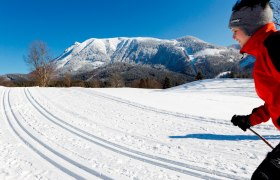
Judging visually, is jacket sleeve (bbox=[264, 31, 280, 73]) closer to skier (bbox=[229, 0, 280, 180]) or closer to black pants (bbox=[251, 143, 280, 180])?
skier (bbox=[229, 0, 280, 180])

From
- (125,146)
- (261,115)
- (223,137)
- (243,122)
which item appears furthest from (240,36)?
(223,137)

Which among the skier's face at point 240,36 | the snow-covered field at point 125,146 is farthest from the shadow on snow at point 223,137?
the skier's face at point 240,36

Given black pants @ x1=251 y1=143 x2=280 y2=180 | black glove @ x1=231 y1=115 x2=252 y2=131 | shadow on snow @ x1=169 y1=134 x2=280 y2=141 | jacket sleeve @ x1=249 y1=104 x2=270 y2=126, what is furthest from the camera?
shadow on snow @ x1=169 y1=134 x2=280 y2=141

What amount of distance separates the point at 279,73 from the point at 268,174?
830mm

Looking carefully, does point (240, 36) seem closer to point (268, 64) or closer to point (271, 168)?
point (268, 64)

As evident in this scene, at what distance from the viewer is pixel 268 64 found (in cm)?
163

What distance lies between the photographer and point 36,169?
4938mm

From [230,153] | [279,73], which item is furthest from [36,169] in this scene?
[279,73]

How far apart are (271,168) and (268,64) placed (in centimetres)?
83

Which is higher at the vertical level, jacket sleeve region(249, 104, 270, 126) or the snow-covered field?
jacket sleeve region(249, 104, 270, 126)

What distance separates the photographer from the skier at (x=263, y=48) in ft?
5.30

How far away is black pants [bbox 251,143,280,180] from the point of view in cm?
186

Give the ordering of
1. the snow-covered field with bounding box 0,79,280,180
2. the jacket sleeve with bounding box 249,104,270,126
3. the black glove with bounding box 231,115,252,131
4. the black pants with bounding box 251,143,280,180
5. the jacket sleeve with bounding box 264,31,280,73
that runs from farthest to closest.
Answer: the snow-covered field with bounding box 0,79,280,180
the black glove with bounding box 231,115,252,131
the jacket sleeve with bounding box 249,104,270,126
the black pants with bounding box 251,143,280,180
the jacket sleeve with bounding box 264,31,280,73

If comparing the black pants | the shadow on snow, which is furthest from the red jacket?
the shadow on snow
